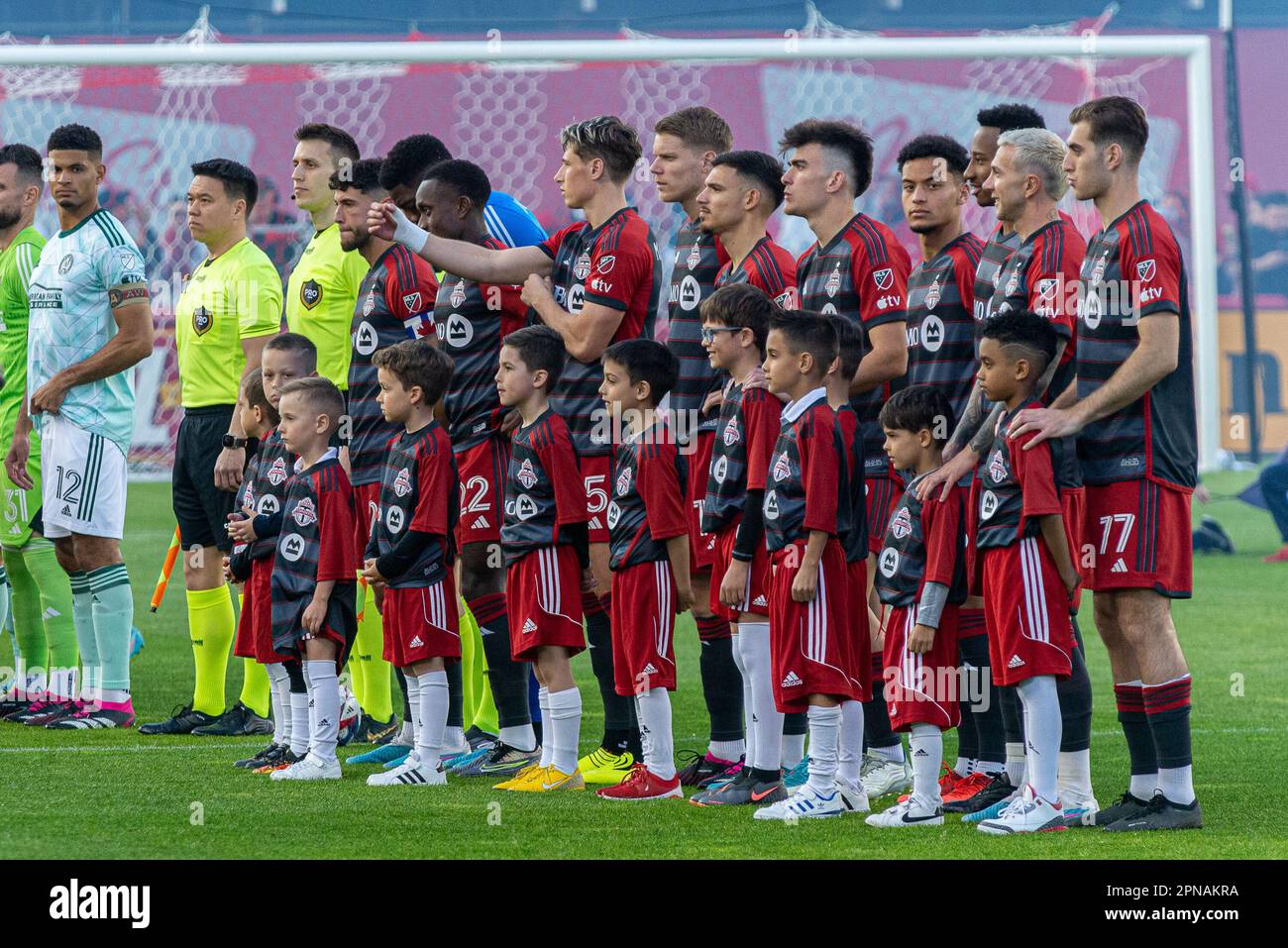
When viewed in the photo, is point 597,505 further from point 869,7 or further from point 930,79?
point 869,7

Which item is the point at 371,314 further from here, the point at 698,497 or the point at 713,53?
the point at 713,53

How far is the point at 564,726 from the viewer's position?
584 cm

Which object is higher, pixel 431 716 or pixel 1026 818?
pixel 431 716

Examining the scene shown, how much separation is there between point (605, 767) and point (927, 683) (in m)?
1.37

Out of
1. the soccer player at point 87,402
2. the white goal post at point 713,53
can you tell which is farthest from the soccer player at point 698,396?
the white goal post at point 713,53

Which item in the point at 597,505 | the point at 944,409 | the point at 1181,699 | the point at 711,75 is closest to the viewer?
the point at 1181,699

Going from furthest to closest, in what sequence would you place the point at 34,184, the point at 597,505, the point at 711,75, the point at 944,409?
1. the point at 711,75
2. the point at 34,184
3. the point at 597,505
4. the point at 944,409

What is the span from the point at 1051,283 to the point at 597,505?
5.66 ft

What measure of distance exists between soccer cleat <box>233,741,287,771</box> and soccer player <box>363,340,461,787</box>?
545 mm

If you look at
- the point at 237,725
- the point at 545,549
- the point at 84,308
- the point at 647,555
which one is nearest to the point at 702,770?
the point at 647,555

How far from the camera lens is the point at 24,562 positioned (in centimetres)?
784

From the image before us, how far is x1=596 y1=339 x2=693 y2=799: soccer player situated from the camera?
18.5 feet

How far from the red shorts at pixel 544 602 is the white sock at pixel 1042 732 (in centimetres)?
158
